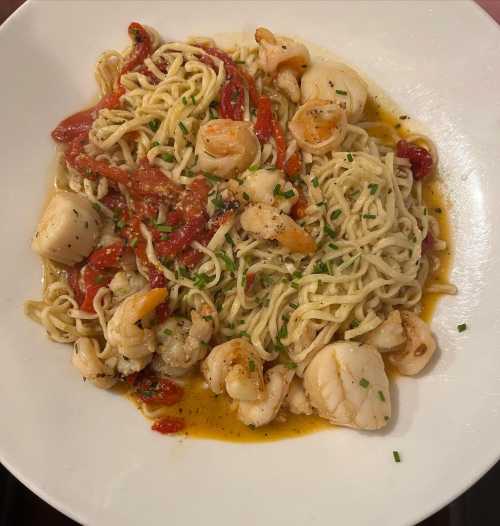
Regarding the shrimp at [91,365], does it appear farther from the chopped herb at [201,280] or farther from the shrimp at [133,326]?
the chopped herb at [201,280]

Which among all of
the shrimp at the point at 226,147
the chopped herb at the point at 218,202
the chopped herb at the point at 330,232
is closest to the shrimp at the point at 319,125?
the shrimp at the point at 226,147

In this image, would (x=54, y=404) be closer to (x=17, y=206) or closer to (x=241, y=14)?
(x=17, y=206)

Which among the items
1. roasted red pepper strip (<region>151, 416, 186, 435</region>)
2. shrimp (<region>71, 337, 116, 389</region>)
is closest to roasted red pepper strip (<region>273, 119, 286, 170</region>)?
shrimp (<region>71, 337, 116, 389</region>)

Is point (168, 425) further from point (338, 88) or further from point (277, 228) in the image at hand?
point (338, 88)

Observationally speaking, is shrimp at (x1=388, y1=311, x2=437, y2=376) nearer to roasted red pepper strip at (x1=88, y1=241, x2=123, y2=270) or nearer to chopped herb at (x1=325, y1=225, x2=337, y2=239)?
chopped herb at (x1=325, y1=225, x2=337, y2=239)

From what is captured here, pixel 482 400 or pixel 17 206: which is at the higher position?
pixel 17 206

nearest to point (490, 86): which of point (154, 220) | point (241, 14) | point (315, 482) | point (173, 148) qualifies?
point (241, 14)
